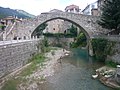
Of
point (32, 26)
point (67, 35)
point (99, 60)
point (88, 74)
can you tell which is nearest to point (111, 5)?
point (99, 60)

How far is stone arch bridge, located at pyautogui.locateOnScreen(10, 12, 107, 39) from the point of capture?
35.1 metres

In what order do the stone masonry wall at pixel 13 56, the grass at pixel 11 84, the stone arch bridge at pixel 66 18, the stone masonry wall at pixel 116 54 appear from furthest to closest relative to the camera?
the stone arch bridge at pixel 66 18
the stone masonry wall at pixel 116 54
the stone masonry wall at pixel 13 56
the grass at pixel 11 84

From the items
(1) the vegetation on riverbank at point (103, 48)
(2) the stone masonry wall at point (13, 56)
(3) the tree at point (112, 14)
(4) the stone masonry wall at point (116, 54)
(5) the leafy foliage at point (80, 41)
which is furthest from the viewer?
(5) the leafy foliage at point (80, 41)

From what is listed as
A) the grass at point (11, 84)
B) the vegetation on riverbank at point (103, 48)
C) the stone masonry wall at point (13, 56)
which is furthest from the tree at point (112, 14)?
the grass at point (11, 84)

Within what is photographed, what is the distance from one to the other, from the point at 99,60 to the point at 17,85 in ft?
48.7

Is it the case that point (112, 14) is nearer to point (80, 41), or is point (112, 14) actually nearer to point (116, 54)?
point (116, 54)

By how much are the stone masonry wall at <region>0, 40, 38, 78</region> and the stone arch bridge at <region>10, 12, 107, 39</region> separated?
34.1 ft

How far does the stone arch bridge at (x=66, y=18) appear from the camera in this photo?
35125mm

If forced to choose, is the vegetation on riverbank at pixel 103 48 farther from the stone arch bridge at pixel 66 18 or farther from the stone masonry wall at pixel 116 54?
the stone arch bridge at pixel 66 18

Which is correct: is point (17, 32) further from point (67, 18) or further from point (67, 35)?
point (67, 35)

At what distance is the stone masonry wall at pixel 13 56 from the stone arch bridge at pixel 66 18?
10393 millimetres

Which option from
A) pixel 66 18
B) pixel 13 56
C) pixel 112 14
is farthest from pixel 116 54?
pixel 66 18

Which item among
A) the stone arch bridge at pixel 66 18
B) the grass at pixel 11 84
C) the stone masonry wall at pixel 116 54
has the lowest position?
the grass at pixel 11 84

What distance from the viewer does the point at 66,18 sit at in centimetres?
3553
